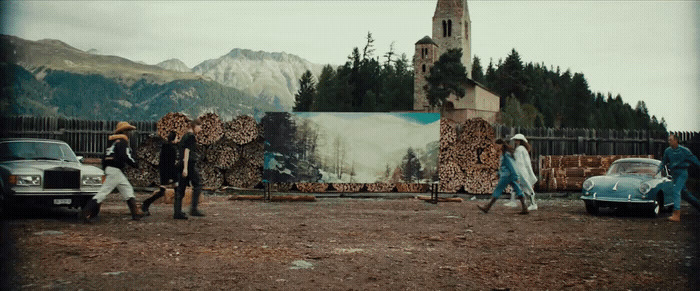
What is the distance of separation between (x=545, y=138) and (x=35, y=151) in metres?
15.9

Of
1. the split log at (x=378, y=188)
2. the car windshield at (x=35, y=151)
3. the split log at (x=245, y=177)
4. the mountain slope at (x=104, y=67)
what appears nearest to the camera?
the car windshield at (x=35, y=151)

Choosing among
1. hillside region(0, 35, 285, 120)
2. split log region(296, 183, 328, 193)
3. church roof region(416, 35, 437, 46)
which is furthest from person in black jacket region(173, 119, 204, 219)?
church roof region(416, 35, 437, 46)

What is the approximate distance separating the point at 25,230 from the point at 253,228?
3703 mm

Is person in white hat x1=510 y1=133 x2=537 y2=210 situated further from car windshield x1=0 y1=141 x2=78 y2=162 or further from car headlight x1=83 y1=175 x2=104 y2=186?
car windshield x1=0 y1=141 x2=78 y2=162

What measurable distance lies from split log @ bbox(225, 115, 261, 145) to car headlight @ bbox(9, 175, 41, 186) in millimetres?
9302

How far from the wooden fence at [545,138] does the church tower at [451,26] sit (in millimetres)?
64784

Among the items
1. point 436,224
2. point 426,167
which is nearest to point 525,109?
point 426,167

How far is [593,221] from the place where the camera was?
41.7 ft

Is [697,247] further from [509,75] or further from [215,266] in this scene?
[509,75]

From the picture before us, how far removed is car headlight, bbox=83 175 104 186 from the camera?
11.8m

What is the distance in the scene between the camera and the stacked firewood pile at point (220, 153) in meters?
20.2

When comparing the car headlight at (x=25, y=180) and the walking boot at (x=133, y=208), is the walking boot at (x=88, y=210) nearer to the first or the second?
the walking boot at (x=133, y=208)

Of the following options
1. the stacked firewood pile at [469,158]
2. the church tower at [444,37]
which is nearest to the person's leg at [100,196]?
the stacked firewood pile at [469,158]

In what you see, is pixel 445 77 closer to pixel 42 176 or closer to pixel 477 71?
A: pixel 477 71
